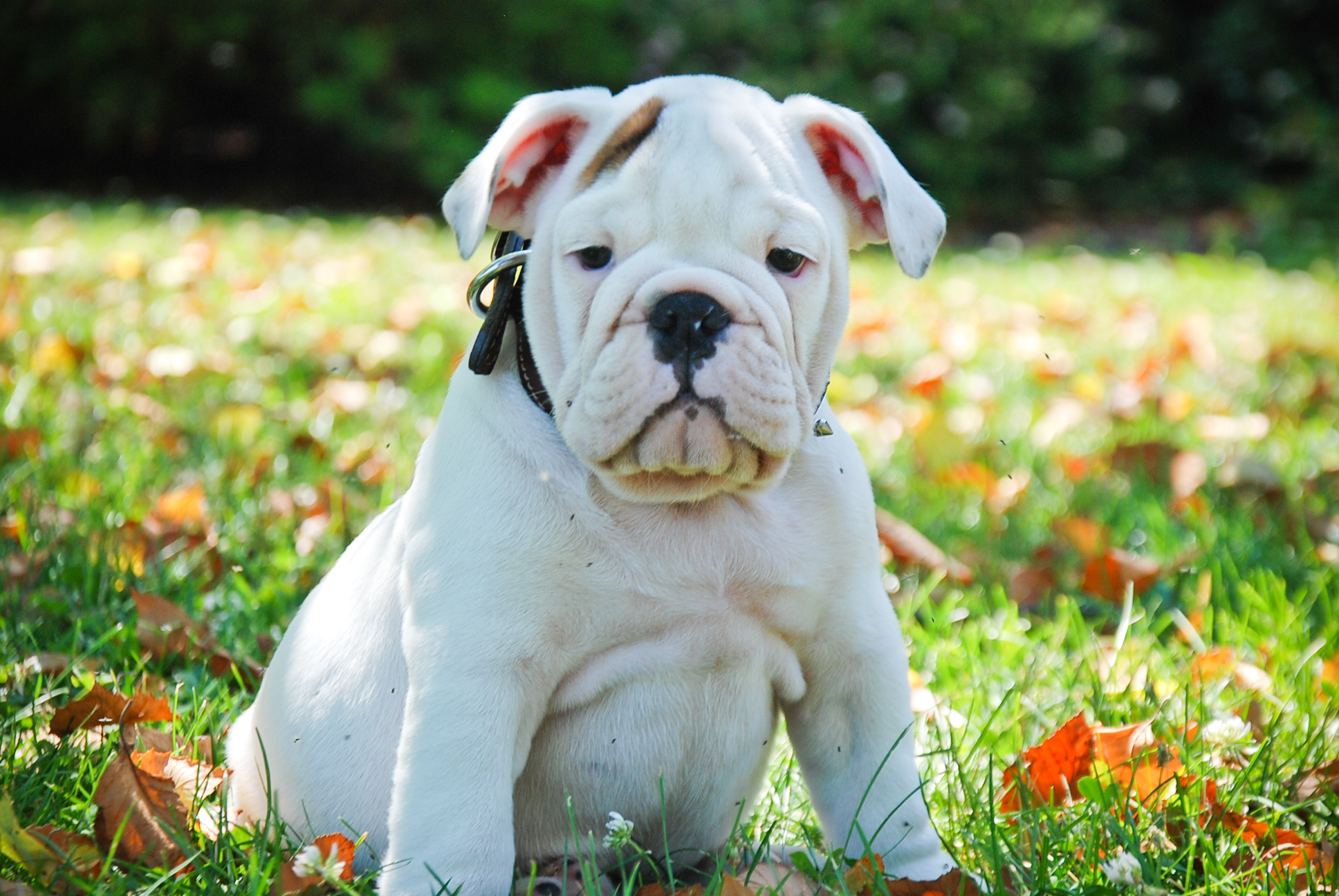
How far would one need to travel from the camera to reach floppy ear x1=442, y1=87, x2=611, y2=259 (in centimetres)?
159

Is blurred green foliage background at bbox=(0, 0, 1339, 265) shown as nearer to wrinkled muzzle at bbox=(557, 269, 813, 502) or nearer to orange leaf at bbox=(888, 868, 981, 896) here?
wrinkled muzzle at bbox=(557, 269, 813, 502)

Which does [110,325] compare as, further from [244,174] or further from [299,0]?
[244,174]

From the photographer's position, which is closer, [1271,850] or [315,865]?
[315,865]

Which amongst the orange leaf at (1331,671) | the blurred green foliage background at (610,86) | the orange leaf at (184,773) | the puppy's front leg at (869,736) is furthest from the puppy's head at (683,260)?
the blurred green foliage background at (610,86)

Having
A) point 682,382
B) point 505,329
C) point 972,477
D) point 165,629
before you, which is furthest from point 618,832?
point 972,477

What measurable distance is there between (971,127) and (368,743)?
954cm

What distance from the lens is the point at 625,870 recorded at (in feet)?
5.67

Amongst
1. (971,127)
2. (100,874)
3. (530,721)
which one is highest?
(530,721)

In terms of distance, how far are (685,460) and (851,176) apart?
55cm

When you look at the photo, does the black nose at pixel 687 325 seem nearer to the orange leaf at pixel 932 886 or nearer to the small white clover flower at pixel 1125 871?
the orange leaf at pixel 932 886

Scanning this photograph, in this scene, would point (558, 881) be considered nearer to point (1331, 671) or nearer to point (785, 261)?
point (785, 261)

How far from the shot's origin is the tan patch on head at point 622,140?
1.63 meters

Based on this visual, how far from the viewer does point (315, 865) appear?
1468 millimetres

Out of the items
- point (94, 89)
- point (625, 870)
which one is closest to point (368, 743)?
point (625, 870)
